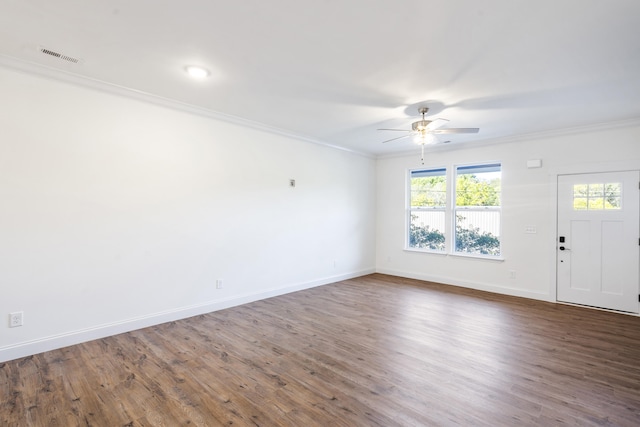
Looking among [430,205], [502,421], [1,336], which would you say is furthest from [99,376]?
[430,205]

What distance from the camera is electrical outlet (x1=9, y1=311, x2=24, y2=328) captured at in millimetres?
2793

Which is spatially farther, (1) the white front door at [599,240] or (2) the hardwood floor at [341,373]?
(1) the white front door at [599,240]

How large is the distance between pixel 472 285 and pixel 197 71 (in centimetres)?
546

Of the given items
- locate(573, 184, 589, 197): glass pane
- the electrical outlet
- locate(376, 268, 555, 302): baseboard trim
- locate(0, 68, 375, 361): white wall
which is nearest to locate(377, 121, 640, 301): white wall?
locate(376, 268, 555, 302): baseboard trim

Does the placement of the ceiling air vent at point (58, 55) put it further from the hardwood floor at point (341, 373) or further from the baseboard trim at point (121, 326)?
the hardwood floor at point (341, 373)

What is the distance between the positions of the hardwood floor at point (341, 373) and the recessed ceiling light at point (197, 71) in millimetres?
2694

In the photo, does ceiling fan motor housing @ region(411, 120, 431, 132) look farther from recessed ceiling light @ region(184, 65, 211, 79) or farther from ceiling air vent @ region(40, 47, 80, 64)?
ceiling air vent @ region(40, 47, 80, 64)

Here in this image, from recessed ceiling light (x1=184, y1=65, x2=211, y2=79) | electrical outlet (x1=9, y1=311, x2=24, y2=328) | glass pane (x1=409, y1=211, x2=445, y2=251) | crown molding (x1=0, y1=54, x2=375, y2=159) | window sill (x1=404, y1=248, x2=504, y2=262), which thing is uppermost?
recessed ceiling light (x1=184, y1=65, x2=211, y2=79)

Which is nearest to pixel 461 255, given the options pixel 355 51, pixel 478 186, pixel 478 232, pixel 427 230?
pixel 478 232

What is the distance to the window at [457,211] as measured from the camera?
552 cm

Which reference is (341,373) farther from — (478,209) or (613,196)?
(613,196)

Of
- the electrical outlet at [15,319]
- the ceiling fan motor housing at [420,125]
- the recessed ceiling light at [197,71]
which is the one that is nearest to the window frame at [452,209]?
the ceiling fan motor housing at [420,125]

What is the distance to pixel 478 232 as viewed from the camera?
223 inches

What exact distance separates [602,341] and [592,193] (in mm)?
2271
